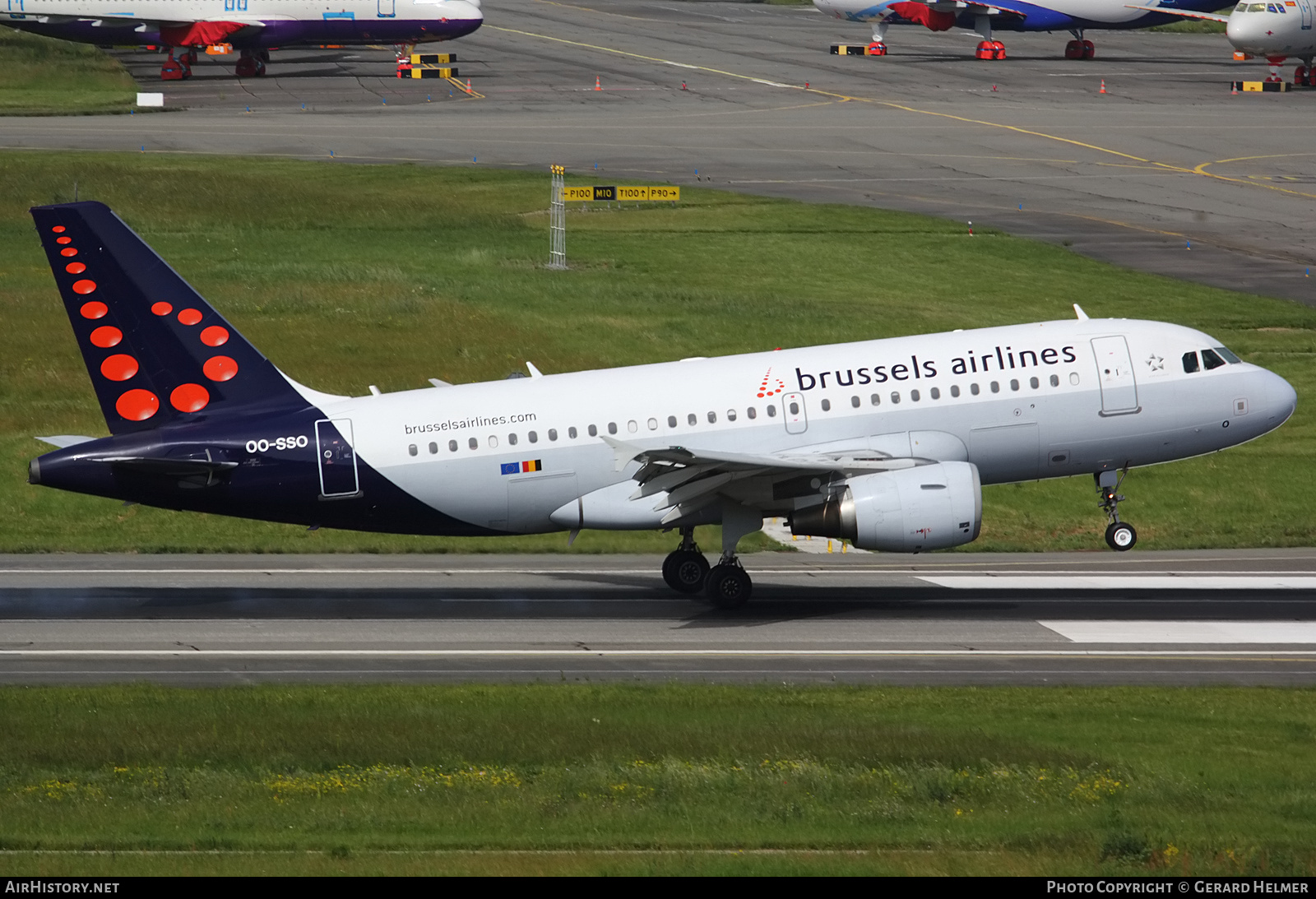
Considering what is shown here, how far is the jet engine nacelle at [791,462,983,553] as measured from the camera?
103ft

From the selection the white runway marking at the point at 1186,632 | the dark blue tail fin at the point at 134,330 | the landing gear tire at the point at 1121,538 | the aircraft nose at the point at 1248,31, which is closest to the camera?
the white runway marking at the point at 1186,632

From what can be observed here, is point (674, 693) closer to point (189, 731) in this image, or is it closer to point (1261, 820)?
point (189, 731)

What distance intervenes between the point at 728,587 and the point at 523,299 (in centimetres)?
3031

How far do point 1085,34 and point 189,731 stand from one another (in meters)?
134

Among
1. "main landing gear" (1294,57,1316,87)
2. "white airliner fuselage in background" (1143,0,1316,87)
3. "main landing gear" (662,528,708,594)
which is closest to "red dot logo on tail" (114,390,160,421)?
"main landing gear" (662,528,708,594)

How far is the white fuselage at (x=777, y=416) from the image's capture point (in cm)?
3316

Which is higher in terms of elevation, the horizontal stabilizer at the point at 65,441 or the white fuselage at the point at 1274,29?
the white fuselage at the point at 1274,29

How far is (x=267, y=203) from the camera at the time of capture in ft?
251

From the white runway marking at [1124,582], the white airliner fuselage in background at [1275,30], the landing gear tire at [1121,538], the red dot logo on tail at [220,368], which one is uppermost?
the white airliner fuselage in background at [1275,30]

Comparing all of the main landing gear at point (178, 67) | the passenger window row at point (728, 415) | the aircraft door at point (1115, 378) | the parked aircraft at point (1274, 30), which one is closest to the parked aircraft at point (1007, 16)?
the parked aircraft at point (1274, 30)

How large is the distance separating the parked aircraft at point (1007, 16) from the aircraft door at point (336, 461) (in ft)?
311

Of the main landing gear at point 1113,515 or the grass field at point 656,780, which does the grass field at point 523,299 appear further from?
the grass field at point 656,780

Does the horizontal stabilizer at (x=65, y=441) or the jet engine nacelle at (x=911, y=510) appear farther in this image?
the horizontal stabilizer at (x=65, y=441)

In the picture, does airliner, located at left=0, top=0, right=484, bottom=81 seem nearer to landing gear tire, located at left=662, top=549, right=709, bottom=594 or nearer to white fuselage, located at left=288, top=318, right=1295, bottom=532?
white fuselage, located at left=288, top=318, right=1295, bottom=532
